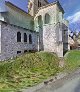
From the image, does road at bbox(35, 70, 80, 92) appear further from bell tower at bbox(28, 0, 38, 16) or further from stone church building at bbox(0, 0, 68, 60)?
bell tower at bbox(28, 0, 38, 16)

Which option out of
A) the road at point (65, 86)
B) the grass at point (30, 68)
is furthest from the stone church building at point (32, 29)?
the road at point (65, 86)

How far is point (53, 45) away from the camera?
33688 mm

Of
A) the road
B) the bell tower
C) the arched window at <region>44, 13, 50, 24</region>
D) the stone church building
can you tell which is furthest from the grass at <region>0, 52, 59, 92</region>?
the bell tower

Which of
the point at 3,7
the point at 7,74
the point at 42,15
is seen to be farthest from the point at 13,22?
the point at 7,74

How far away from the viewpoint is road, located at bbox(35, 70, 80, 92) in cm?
1282

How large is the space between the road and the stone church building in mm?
13011

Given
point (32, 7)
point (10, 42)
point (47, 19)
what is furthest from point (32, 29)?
point (10, 42)

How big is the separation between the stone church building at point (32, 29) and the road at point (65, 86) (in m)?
13.0

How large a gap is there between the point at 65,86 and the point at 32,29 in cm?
2425

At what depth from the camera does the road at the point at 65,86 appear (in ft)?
42.1

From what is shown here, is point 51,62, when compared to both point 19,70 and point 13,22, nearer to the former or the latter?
point 19,70

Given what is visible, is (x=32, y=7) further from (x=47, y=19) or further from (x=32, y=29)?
(x=47, y=19)

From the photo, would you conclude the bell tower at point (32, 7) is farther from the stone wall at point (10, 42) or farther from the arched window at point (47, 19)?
the stone wall at point (10, 42)

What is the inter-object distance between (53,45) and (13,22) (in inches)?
325
